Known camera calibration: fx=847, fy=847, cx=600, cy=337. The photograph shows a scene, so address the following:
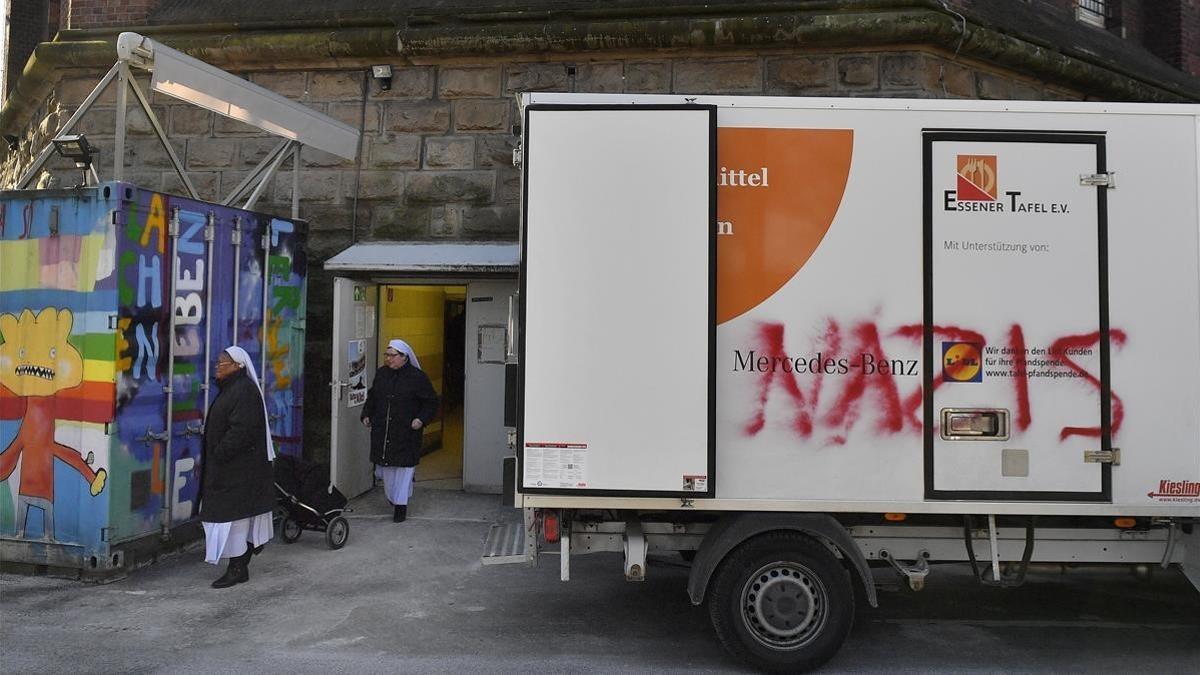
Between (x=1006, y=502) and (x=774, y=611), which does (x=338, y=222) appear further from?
(x=1006, y=502)

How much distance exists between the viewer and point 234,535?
609 cm

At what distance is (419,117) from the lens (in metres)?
9.16

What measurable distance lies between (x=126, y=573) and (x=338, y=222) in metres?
4.30

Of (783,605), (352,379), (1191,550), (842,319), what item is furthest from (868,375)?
(352,379)

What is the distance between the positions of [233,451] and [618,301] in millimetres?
3169

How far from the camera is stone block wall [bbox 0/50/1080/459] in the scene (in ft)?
29.0

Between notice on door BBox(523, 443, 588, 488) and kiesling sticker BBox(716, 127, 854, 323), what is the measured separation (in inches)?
42.0

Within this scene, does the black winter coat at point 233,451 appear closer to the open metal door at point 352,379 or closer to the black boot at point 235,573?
the black boot at point 235,573

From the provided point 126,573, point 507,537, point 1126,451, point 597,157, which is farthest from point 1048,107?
point 126,573

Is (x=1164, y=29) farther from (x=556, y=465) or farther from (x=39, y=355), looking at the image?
(x=39, y=355)

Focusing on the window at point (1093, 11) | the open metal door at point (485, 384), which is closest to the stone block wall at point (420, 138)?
the open metal door at point (485, 384)

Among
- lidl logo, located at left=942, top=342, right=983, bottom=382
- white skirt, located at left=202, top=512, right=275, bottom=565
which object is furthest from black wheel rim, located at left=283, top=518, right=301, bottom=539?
lidl logo, located at left=942, top=342, right=983, bottom=382

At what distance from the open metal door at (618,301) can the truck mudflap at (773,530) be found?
1.12ft

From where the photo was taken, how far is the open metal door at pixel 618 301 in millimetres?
4516
